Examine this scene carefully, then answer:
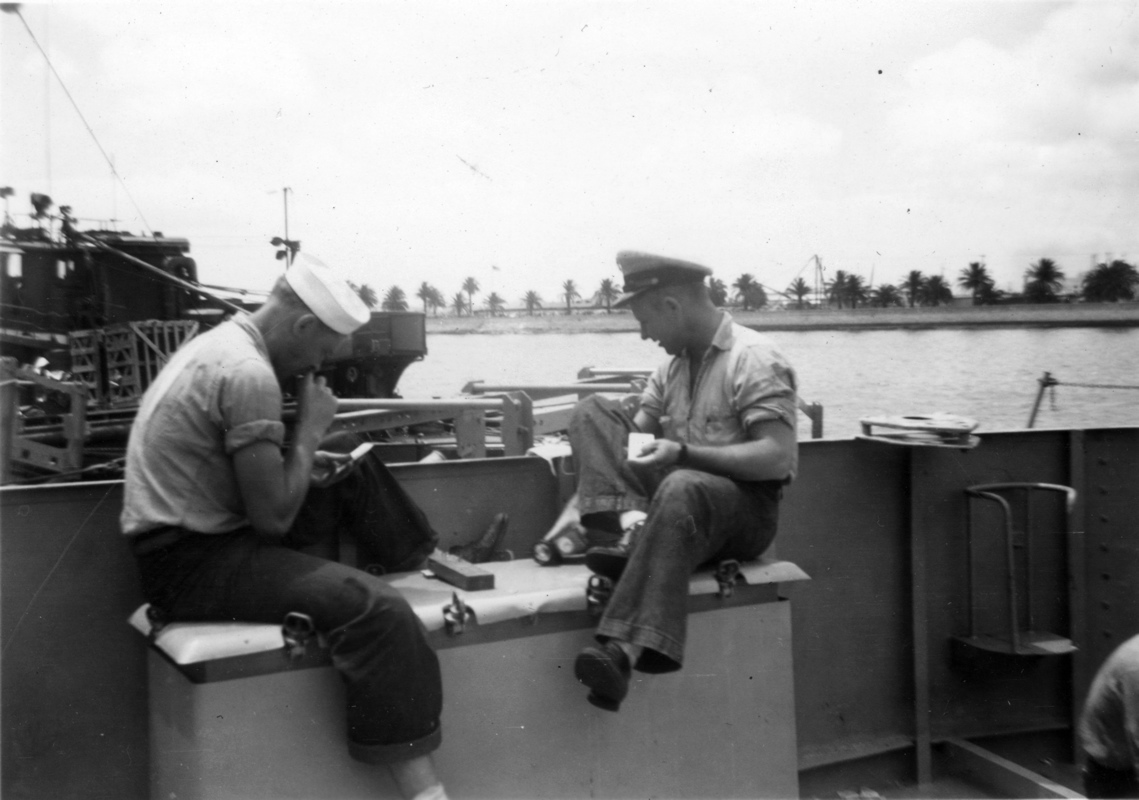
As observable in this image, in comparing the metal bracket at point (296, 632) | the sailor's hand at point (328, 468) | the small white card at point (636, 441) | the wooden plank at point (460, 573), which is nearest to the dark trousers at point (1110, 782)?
the small white card at point (636, 441)

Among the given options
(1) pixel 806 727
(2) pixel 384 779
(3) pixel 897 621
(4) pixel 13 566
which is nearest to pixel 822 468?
(3) pixel 897 621

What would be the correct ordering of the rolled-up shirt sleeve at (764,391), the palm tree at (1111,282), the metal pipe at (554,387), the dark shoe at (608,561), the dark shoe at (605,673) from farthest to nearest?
the palm tree at (1111,282) < the metal pipe at (554,387) < the rolled-up shirt sleeve at (764,391) < the dark shoe at (608,561) < the dark shoe at (605,673)

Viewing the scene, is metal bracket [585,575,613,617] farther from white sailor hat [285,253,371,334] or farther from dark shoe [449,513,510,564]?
white sailor hat [285,253,371,334]

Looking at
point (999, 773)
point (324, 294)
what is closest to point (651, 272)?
point (324, 294)

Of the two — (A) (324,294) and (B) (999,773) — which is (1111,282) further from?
Result: (A) (324,294)

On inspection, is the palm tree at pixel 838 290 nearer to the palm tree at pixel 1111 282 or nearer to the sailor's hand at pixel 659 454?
the palm tree at pixel 1111 282

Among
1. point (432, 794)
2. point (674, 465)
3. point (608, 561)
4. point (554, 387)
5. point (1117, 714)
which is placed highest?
point (554, 387)
